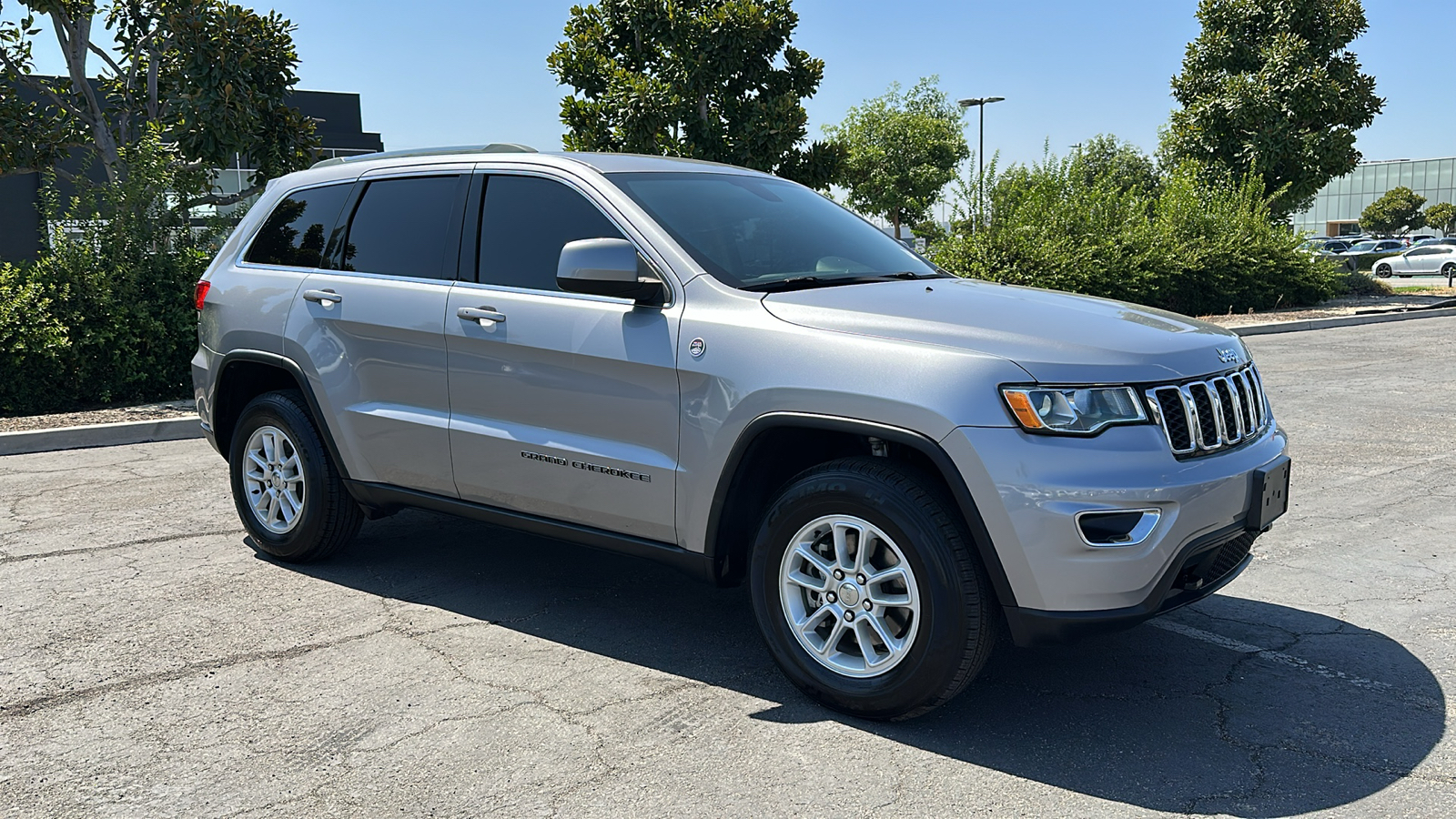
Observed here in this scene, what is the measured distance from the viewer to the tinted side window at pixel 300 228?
5.59 meters

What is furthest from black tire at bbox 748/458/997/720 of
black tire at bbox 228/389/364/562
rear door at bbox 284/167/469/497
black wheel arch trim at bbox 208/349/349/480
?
black tire at bbox 228/389/364/562

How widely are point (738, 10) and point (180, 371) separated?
9.83 m

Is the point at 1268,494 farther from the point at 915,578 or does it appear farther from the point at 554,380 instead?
the point at 554,380

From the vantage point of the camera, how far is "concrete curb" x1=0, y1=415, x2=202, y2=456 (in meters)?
9.20

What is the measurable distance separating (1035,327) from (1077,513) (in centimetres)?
65

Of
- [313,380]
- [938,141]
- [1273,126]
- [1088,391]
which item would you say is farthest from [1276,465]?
[938,141]

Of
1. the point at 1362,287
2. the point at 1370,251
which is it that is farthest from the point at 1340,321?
the point at 1370,251

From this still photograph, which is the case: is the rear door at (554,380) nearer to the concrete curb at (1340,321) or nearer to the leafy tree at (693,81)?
the leafy tree at (693,81)

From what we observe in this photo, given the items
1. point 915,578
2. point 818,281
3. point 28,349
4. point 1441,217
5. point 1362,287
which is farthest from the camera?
point 1441,217

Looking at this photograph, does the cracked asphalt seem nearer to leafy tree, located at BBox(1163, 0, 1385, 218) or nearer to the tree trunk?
the tree trunk

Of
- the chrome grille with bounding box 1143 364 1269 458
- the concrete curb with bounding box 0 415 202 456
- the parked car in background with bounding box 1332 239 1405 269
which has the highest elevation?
the parked car in background with bounding box 1332 239 1405 269

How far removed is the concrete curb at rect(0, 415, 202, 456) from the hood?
692 centimetres

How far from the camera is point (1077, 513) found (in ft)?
11.1

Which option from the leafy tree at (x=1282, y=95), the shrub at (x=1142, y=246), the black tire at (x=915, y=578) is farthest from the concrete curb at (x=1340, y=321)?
the black tire at (x=915, y=578)
